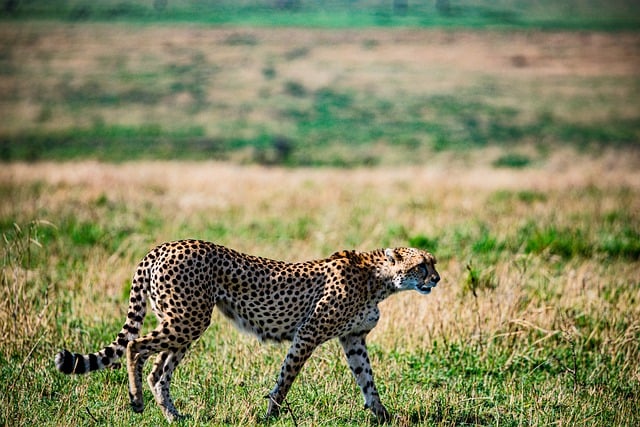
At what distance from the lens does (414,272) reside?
22.9 feet

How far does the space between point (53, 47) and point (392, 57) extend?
23.8 meters

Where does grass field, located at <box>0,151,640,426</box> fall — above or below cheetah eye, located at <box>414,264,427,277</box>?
below

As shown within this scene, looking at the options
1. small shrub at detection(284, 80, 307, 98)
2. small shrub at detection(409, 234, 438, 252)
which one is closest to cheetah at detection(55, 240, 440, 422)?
small shrub at detection(409, 234, 438, 252)

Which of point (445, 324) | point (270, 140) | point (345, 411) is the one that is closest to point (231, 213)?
point (445, 324)

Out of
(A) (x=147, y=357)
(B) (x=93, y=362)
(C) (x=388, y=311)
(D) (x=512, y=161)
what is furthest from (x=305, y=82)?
(B) (x=93, y=362)

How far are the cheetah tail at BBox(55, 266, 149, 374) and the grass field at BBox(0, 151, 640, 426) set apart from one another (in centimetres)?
43

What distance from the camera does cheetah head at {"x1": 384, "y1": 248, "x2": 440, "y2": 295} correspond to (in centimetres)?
696

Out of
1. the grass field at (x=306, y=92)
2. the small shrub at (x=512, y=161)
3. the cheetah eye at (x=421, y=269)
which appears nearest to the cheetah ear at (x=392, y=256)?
the cheetah eye at (x=421, y=269)

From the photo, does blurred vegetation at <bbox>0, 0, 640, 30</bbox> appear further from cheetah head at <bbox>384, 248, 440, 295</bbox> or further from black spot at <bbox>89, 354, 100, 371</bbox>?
black spot at <bbox>89, 354, 100, 371</bbox>

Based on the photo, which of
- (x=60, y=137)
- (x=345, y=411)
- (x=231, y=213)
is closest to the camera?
(x=345, y=411)

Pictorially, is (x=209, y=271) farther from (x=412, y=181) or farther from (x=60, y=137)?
(x=60, y=137)

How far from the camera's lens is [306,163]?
114 ft

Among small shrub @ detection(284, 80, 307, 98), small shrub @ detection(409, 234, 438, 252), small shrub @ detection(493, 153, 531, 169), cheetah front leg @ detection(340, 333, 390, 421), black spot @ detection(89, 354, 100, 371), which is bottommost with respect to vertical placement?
small shrub @ detection(284, 80, 307, 98)

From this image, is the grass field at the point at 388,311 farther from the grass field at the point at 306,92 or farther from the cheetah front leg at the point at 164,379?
the grass field at the point at 306,92
